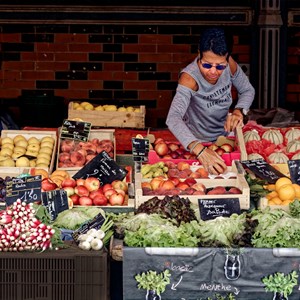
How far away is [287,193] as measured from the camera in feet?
16.9

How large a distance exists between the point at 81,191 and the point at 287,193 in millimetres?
1307

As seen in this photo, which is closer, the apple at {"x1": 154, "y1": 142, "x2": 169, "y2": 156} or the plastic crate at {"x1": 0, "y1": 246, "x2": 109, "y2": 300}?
the plastic crate at {"x1": 0, "y1": 246, "x2": 109, "y2": 300}

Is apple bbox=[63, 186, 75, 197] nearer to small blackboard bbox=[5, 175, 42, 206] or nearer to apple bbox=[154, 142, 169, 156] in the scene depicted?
small blackboard bbox=[5, 175, 42, 206]

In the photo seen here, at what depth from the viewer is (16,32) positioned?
31.7 ft

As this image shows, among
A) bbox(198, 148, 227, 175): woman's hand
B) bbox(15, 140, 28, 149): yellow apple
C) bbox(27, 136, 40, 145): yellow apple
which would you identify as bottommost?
bbox(198, 148, 227, 175): woman's hand

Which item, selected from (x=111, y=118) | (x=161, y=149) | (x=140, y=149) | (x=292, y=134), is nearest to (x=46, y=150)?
(x=161, y=149)

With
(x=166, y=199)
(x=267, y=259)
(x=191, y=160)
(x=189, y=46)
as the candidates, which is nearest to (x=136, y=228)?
(x=166, y=199)

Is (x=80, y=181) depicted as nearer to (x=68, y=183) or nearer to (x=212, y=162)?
(x=68, y=183)

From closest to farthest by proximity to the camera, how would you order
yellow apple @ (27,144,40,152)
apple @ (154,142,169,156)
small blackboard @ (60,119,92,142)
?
1. apple @ (154,142,169,156)
2. small blackboard @ (60,119,92,142)
3. yellow apple @ (27,144,40,152)

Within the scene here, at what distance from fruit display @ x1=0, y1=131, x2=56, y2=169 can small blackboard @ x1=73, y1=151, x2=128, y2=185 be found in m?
0.62

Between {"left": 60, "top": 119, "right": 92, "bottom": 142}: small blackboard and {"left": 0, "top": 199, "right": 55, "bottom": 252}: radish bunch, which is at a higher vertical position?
{"left": 60, "top": 119, "right": 92, "bottom": 142}: small blackboard

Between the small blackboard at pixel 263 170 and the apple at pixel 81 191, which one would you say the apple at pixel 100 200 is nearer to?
the apple at pixel 81 191

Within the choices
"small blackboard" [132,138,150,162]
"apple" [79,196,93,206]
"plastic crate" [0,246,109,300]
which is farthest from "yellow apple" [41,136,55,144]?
"plastic crate" [0,246,109,300]

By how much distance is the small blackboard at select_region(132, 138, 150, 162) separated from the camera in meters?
5.79
